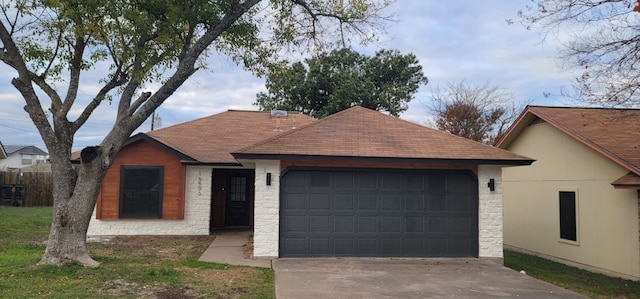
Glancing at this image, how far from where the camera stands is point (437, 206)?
11156mm

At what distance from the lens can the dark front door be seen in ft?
54.6

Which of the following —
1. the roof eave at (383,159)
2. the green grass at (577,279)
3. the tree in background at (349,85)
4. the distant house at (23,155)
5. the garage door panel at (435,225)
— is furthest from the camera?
the distant house at (23,155)

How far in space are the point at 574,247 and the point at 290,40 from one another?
9059 millimetres

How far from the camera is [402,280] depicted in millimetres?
8508

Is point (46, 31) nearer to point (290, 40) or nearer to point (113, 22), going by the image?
point (113, 22)

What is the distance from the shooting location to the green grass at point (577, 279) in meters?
9.06

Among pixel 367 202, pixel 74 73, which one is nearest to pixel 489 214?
pixel 367 202

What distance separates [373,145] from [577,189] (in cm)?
568

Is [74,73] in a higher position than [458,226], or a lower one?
higher

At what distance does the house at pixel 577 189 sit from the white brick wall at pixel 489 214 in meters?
2.41

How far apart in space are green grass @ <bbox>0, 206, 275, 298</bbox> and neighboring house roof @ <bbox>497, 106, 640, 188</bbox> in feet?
25.8

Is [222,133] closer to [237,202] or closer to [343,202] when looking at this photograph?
[237,202]

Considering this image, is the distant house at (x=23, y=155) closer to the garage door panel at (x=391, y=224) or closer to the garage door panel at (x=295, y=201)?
the garage door panel at (x=295, y=201)

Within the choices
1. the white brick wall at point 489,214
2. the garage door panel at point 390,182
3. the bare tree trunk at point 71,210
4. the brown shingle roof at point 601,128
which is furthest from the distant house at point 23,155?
the white brick wall at point 489,214
